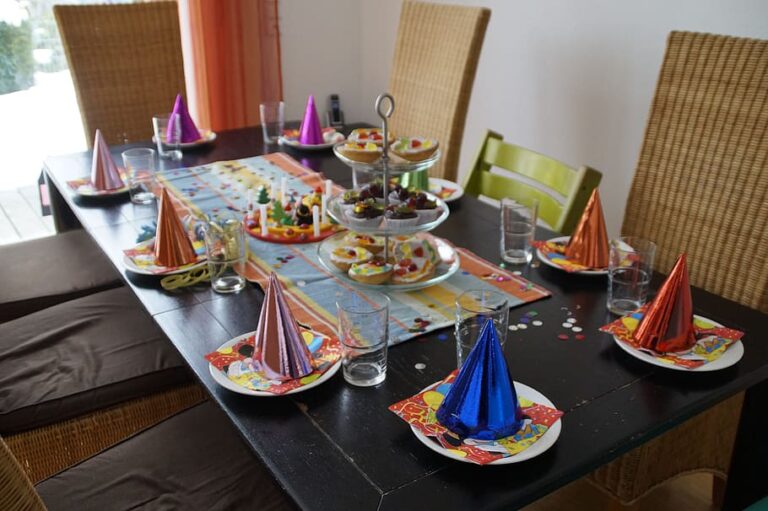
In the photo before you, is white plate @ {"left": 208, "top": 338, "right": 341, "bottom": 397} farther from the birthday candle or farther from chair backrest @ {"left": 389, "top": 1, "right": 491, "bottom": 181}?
chair backrest @ {"left": 389, "top": 1, "right": 491, "bottom": 181}

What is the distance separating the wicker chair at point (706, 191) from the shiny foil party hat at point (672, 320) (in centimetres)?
41

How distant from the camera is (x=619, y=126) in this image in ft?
8.43

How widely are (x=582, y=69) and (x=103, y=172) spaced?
1652 mm

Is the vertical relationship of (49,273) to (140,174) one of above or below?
below

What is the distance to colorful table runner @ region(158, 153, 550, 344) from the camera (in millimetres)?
1319

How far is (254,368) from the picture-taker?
1.14m

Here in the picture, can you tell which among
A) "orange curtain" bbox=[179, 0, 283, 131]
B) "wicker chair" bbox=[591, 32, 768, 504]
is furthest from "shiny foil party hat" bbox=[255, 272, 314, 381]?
"orange curtain" bbox=[179, 0, 283, 131]

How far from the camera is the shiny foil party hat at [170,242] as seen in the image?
1479mm

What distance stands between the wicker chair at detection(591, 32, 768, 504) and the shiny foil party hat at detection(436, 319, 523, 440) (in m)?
0.65

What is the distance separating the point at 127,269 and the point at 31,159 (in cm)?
205

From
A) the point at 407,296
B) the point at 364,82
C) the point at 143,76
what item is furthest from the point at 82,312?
the point at 364,82

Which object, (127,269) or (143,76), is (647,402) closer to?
(127,269)

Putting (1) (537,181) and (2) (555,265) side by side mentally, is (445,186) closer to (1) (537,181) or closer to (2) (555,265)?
(1) (537,181)

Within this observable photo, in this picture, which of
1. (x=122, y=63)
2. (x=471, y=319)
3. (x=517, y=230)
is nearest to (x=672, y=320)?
(x=471, y=319)
